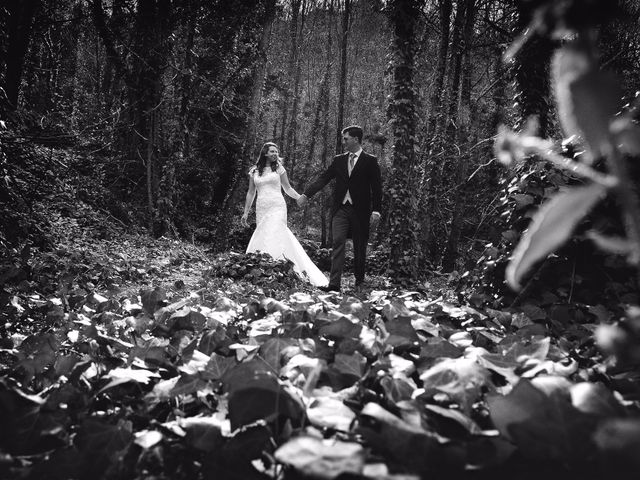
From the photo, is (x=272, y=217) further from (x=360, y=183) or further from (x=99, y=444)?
(x=99, y=444)

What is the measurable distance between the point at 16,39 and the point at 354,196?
454cm

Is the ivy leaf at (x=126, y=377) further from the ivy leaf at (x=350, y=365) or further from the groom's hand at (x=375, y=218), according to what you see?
A: the groom's hand at (x=375, y=218)

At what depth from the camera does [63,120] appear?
44.5ft

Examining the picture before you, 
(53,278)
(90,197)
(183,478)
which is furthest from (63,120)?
(183,478)

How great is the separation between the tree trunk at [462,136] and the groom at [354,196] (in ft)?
14.1

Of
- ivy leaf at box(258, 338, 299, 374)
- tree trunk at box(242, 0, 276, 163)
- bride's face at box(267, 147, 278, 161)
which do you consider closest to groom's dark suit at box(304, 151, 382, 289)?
bride's face at box(267, 147, 278, 161)

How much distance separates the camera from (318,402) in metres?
0.86

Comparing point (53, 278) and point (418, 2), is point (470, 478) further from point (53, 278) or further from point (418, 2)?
point (418, 2)

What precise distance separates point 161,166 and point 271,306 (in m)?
11.6

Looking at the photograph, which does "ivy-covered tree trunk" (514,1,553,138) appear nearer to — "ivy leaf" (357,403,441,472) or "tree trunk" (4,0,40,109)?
"tree trunk" (4,0,40,109)

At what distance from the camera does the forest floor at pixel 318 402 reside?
24.7 inches

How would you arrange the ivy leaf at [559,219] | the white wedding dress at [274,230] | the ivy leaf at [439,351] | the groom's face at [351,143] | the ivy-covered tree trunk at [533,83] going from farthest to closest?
the white wedding dress at [274,230], the ivy-covered tree trunk at [533,83], the groom's face at [351,143], the ivy leaf at [439,351], the ivy leaf at [559,219]

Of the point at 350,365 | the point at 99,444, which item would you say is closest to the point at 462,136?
the point at 350,365

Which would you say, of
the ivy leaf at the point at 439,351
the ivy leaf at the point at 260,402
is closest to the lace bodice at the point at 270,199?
the ivy leaf at the point at 439,351
